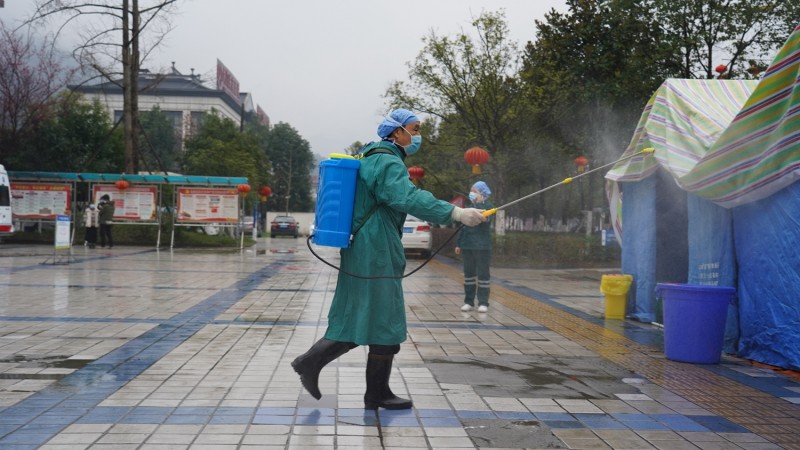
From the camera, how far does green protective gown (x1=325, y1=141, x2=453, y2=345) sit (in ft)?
16.1

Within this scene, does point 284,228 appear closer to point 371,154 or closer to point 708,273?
point 708,273

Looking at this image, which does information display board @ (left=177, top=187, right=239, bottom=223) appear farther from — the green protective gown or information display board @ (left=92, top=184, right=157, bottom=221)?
the green protective gown

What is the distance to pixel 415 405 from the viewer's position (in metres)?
5.36

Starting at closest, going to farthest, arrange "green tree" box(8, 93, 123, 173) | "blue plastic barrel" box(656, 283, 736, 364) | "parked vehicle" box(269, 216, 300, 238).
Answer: "blue plastic barrel" box(656, 283, 736, 364)
"green tree" box(8, 93, 123, 173)
"parked vehicle" box(269, 216, 300, 238)

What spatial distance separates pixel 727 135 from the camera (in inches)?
301

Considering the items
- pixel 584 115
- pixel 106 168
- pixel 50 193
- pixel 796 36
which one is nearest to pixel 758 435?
pixel 796 36

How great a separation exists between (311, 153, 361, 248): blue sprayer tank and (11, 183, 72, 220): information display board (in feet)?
74.9

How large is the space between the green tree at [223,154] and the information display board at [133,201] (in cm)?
1750

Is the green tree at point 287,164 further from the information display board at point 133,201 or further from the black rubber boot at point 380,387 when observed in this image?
the black rubber boot at point 380,387

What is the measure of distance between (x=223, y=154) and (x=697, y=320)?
40.5 meters

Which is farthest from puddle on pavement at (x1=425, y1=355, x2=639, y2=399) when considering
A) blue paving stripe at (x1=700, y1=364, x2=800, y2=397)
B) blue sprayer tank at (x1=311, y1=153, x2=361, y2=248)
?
blue sprayer tank at (x1=311, y1=153, x2=361, y2=248)

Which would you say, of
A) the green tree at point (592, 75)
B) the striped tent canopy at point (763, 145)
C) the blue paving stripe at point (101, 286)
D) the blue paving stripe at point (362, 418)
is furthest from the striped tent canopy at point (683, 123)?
the green tree at point (592, 75)

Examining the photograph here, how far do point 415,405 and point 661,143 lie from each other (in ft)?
17.8

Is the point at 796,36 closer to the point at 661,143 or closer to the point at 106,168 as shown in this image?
the point at 661,143
